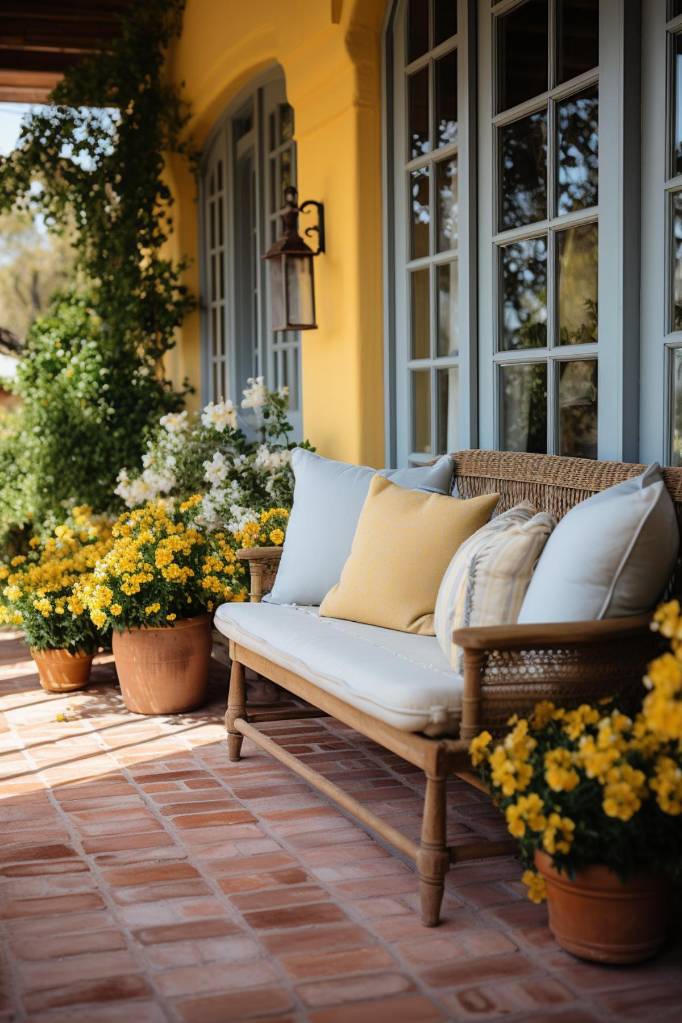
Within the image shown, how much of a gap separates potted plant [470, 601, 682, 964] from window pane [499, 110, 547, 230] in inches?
79.9

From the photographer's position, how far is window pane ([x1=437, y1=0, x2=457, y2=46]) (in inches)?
173

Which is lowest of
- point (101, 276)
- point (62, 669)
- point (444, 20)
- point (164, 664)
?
point (62, 669)

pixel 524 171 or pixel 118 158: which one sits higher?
pixel 118 158

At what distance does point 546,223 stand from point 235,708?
1.91 meters

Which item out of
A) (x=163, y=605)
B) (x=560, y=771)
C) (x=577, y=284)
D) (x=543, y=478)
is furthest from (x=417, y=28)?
(x=560, y=771)

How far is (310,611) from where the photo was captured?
12.4ft

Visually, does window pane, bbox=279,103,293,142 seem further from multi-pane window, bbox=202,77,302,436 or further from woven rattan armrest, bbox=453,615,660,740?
woven rattan armrest, bbox=453,615,660,740

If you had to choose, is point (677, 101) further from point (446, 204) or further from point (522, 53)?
point (446, 204)

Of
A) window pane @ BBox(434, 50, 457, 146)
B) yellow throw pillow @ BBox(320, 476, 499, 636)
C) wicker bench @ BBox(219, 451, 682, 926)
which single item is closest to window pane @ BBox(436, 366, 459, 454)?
window pane @ BBox(434, 50, 457, 146)

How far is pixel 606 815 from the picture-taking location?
7.64 ft

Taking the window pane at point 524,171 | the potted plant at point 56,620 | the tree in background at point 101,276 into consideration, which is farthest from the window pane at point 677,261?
the tree in background at point 101,276

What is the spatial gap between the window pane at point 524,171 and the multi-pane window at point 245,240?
206cm

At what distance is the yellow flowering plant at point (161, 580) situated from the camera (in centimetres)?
446

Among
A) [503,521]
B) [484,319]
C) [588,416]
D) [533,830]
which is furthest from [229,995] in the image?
[484,319]
